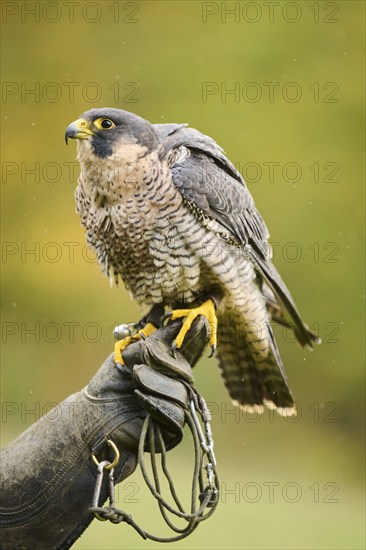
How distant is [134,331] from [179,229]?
0.38 m

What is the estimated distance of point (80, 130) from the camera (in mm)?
2562

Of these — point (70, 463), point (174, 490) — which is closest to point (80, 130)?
point (70, 463)

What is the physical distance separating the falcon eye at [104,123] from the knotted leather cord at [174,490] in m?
0.87

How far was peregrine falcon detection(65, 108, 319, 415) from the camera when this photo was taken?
8.48 feet

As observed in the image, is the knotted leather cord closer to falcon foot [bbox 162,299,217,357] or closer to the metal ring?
the metal ring

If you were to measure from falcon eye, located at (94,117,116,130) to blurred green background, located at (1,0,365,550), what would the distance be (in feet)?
9.89

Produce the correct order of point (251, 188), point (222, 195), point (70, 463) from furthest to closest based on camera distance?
point (251, 188), point (222, 195), point (70, 463)

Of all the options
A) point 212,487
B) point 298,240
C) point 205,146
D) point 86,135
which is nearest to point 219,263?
point 205,146

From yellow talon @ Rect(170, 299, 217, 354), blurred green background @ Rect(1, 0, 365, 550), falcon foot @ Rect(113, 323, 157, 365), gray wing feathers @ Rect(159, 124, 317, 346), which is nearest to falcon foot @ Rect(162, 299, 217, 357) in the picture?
yellow talon @ Rect(170, 299, 217, 354)

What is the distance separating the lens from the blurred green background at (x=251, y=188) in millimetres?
6020

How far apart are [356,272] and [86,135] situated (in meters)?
3.99

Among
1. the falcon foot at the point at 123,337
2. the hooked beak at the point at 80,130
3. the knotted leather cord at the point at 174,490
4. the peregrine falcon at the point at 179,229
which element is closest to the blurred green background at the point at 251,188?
the peregrine falcon at the point at 179,229

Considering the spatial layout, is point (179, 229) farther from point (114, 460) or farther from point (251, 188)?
point (251, 188)

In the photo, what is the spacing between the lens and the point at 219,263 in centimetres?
266
